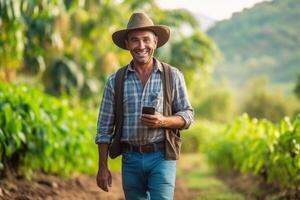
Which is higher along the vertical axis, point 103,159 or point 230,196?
point 103,159

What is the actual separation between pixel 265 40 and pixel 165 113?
80.0 m

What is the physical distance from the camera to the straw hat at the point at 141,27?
4461 mm

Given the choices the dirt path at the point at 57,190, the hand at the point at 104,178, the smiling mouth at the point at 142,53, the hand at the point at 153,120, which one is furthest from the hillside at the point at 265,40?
the hand at the point at 153,120

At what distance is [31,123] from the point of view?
8.00 m

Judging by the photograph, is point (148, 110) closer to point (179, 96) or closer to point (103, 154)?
Result: point (179, 96)

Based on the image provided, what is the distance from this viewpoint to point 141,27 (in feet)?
14.6

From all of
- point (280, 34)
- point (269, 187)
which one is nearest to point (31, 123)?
point (269, 187)

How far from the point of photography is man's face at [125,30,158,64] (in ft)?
14.6

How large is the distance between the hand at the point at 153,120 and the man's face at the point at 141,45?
0.46 m

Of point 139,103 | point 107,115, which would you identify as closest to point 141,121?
point 139,103

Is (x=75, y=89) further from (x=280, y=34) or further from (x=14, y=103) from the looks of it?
(x=280, y=34)

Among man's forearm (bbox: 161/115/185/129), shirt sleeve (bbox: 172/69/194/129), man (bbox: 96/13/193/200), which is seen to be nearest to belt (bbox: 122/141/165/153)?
man (bbox: 96/13/193/200)

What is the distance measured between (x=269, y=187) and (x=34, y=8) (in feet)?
14.8

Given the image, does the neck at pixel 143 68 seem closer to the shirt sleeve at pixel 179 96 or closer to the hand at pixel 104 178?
the shirt sleeve at pixel 179 96
